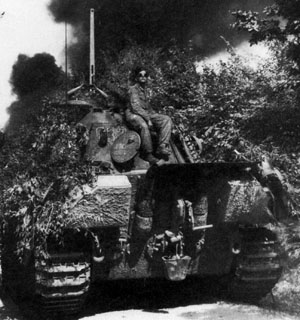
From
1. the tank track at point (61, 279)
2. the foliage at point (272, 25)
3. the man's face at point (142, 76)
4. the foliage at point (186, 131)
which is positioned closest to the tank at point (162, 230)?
the tank track at point (61, 279)

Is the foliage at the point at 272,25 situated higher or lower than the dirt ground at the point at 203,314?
higher

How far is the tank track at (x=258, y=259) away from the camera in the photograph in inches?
275

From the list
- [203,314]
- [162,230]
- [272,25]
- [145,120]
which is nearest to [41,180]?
[162,230]

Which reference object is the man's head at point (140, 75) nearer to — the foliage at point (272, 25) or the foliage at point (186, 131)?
the foliage at point (186, 131)

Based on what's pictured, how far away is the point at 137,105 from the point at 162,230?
183cm

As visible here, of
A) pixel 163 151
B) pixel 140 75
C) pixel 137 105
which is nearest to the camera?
pixel 163 151

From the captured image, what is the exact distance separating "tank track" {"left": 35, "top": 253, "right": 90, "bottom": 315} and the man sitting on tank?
1710 mm

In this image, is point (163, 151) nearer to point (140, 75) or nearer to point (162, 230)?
point (162, 230)

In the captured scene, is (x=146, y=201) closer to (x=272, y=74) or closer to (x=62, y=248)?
(x=62, y=248)

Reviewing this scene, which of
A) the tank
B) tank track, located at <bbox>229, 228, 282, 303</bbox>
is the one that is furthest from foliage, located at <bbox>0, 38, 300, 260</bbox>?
tank track, located at <bbox>229, 228, 282, 303</bbox>

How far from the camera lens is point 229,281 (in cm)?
745

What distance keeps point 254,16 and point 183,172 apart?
4.15 m

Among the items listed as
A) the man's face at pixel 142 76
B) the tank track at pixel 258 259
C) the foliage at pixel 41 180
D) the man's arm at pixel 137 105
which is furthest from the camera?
the man's face at pixel 142 76

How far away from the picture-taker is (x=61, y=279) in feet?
20.9
